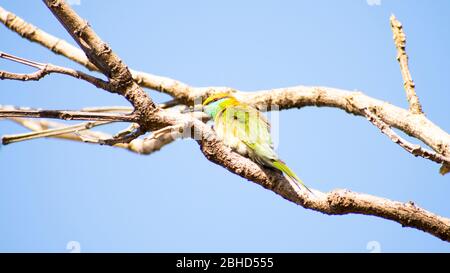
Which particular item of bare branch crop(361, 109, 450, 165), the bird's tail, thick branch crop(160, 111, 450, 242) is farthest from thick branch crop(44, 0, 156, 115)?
bare branch crop(361, 109, 450, 165)

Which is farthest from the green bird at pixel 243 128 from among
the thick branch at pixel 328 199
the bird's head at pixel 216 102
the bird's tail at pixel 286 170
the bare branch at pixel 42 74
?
the bare branch at pixel 42 74

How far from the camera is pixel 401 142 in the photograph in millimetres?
2342

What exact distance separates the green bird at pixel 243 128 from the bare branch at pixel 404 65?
78 centimetres

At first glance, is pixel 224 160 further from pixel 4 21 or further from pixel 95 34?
pixel 4 21

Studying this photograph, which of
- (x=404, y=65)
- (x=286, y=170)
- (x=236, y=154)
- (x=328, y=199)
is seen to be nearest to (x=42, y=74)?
(x=236, y=154)

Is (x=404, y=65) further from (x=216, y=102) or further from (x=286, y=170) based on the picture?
(x=216, y=102)

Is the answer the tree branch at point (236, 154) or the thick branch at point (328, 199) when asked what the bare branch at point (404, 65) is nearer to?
the tree branch at point (236, 154)

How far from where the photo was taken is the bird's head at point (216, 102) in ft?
11.6

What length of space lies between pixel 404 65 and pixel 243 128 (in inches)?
37.2

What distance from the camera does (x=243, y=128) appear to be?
10.7 feet

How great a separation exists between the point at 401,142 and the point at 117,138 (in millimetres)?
1247

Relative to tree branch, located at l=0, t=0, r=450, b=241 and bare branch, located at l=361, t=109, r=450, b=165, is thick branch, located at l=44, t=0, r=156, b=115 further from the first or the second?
bare branch, located at l=361, t=109, r=450, b=165

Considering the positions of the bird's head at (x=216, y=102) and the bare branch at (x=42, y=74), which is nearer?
the bare branch at (x=42, y=74)
